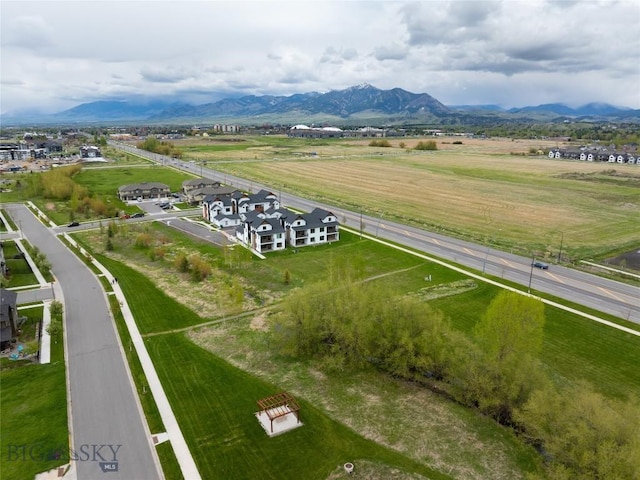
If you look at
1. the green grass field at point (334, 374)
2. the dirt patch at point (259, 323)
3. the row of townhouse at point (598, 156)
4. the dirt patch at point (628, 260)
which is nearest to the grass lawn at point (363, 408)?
the green grass field at point (334, 374)

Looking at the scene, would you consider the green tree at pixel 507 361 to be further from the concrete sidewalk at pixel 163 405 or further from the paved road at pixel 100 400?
the paved road at pixel 100 400

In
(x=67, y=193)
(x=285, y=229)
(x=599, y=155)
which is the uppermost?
(x=599, y=155)

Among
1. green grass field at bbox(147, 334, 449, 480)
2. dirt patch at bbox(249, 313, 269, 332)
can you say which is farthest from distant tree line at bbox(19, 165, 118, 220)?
green grass field at bbox(147, 334, 449, 480)

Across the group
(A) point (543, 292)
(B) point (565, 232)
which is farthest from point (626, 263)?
(A) point (543, 292)

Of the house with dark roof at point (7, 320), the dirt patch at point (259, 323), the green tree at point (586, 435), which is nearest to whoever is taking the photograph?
the green tree at point (586, 435)

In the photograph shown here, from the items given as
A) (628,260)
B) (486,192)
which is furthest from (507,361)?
(486,192)

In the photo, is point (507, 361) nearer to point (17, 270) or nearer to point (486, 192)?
point (17, 270)

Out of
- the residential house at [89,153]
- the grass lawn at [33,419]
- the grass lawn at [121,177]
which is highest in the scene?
the residential house at [89,153]

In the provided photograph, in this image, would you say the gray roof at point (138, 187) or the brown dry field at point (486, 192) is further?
the gray roof at point (138, 187)
